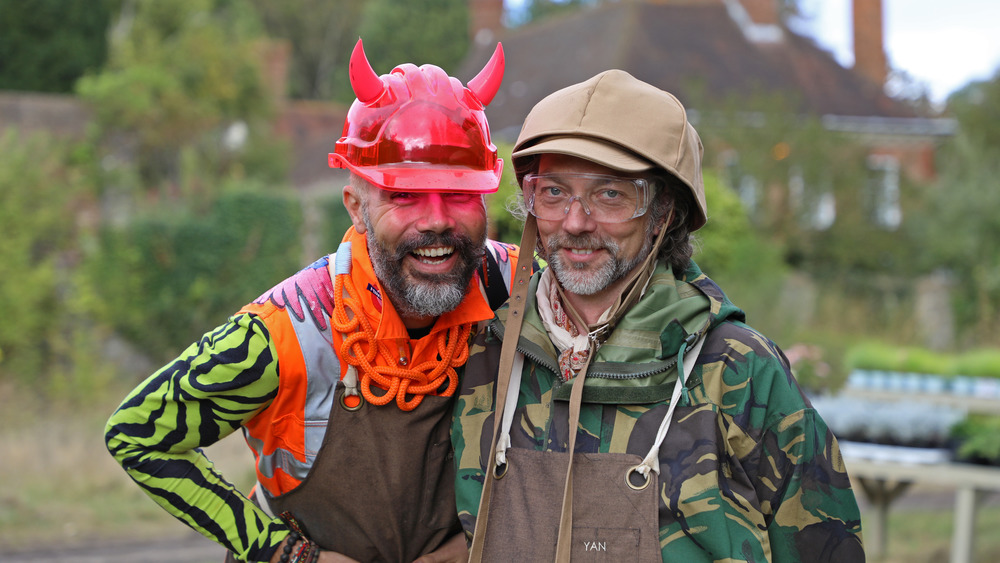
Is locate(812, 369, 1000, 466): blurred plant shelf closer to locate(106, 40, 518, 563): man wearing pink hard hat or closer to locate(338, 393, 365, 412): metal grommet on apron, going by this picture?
locate(106, 40, 518, 563): man wearing pink hard hat

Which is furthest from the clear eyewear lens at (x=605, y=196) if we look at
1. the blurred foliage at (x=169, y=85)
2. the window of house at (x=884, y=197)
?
the window of house at (x=884, y=197)

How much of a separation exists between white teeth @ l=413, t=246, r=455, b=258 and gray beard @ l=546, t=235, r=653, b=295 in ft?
1.13

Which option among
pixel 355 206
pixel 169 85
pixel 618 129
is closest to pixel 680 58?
pixel 169 85

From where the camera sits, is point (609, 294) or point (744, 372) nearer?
point (744, 372)

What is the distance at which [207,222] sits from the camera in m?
14.0

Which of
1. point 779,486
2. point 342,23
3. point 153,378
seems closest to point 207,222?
point 153,378

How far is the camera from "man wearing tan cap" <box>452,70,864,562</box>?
2471 millimetres

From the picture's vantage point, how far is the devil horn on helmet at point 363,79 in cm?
280

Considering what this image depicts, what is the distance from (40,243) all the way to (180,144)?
3.94 m

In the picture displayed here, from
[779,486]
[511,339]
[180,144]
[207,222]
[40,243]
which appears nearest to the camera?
[779,486]

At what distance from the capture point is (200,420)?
110 inches

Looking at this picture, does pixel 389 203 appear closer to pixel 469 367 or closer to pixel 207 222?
pixel 469 367

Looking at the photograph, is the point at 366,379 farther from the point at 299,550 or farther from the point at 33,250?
the point at 33,250

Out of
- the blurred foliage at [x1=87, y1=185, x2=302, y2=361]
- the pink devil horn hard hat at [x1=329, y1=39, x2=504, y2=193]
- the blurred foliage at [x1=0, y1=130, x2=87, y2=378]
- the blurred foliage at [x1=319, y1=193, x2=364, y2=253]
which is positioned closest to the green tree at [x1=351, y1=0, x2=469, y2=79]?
the blurred foliage at [x1=319, y1=193, x2=364, y2=253]
